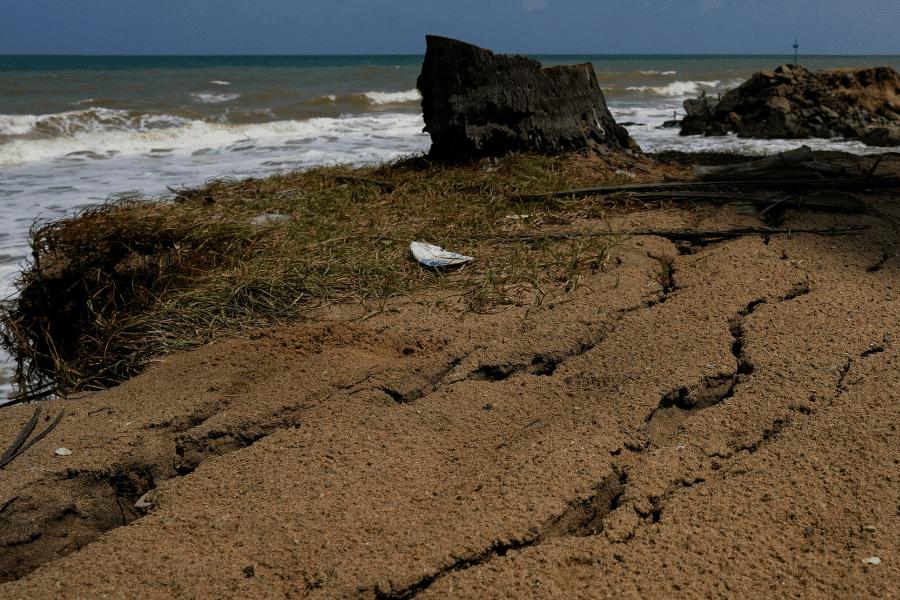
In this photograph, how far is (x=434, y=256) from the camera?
266 centimetres

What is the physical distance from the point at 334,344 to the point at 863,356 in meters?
1.50

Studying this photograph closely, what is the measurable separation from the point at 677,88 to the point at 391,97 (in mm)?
9480

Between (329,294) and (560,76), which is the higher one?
(560,76)

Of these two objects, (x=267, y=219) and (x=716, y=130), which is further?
(x=716, y=130)

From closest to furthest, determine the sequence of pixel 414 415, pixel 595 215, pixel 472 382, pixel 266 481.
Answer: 1. pixel 266 481
2. pixel 414 415
3. pixel 472 382
4. pixel 595 215

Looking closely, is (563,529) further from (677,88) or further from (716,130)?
(677,88)

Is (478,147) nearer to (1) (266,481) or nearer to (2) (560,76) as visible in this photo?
(2) (560,76)

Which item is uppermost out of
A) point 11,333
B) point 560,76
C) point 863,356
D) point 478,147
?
point 560,76

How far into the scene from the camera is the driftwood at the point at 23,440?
1.49 metres

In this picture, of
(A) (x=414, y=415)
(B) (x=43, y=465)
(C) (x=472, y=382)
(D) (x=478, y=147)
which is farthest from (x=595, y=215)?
(B) (x=43, y=465)

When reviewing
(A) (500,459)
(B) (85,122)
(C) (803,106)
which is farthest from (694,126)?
(B) (85,122)

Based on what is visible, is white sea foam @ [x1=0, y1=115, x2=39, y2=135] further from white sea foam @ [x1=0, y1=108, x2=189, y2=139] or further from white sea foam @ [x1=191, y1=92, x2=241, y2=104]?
white sea foam @ [x1=191, y1=92, x2=241, y2=104]

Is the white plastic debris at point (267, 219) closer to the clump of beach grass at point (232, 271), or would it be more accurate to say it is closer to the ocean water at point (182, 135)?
the clump of beach grass at point (232, 271)

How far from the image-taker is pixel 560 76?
4.47 m
